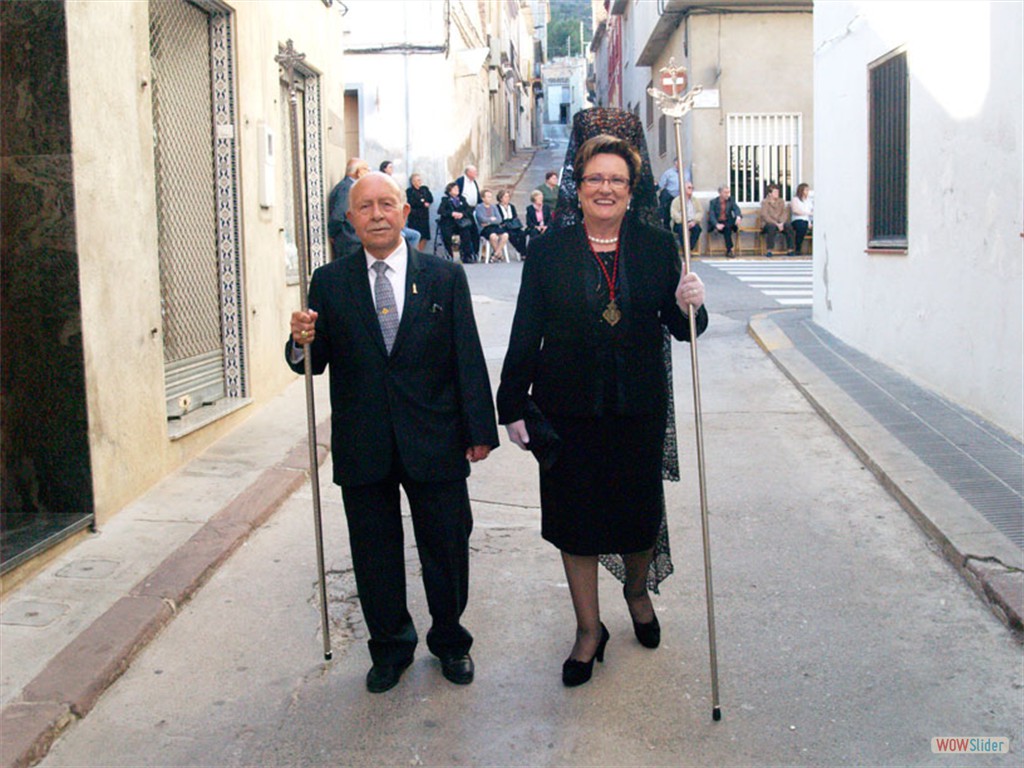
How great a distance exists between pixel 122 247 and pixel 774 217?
1844 cm

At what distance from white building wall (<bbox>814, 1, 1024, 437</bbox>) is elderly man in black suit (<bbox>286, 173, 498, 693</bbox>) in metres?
4.36

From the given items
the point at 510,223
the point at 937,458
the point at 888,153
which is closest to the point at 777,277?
the point at 510,223

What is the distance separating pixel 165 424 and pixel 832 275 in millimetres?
7381

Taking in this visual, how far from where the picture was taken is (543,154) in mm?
50906

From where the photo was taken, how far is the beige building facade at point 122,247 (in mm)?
5789

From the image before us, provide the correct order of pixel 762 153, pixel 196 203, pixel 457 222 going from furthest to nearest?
1. pixel 762 153
2. pixel 457 222
3. pixel 196 203

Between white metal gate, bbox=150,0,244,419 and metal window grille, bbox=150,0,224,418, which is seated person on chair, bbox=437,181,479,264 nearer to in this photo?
white metal gate, bbox=150,0,244,419

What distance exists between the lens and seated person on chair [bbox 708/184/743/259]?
22.9 metres

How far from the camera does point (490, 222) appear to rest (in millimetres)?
21641

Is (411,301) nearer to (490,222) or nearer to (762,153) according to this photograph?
(490,222)

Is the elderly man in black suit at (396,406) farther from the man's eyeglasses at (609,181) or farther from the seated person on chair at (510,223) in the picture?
the seated person on chair at (510,223)

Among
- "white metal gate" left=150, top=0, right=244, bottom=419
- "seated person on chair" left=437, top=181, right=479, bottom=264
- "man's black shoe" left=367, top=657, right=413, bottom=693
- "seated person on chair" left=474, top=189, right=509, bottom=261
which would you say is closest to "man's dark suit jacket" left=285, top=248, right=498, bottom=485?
"man's black shoe" left=367, top=657, right=413, bottom=693

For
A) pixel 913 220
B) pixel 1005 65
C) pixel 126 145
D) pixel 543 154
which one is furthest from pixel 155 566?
pixel 543 154
